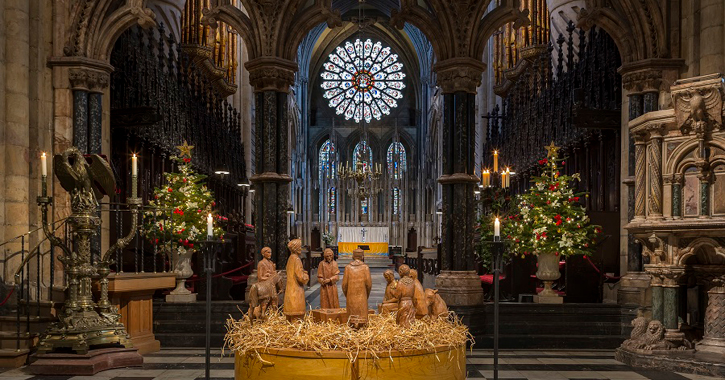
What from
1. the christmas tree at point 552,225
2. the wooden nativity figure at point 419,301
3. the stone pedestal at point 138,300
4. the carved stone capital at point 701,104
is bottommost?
the stone pedestal at point 138,300

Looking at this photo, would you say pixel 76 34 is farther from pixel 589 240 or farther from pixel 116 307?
pixel 589 240

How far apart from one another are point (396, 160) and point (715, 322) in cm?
3928

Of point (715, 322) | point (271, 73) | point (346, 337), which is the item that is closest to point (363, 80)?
point (271, 73)

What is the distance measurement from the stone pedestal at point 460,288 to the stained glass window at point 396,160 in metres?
36.2

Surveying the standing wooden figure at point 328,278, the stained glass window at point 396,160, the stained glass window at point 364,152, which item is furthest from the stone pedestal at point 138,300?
the stained glass window at point 396,160

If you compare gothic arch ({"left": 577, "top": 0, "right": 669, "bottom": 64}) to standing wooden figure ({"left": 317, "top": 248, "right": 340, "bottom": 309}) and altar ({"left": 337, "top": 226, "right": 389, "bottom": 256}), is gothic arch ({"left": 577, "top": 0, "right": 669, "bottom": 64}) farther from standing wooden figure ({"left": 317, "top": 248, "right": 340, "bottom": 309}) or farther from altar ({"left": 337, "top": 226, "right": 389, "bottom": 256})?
altar ({"left": 337, "top": 226, "right": 389, "bottom": 256})

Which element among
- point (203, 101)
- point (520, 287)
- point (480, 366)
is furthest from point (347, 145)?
point (480, 366)

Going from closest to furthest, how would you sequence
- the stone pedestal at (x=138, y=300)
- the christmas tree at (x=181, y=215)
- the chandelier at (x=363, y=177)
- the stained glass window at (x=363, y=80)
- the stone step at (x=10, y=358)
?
1. the stone step at (x=10, y=358)
2. the stone pedestal at (x=138, y=300)
3. the christmas tree at (x=181, y=215)
4. the chandelier at (x=363, y=177)
5. the stained glass window at (x=363, y=80)

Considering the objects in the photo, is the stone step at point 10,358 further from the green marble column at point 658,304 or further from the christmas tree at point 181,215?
the green marble column at point 658,304

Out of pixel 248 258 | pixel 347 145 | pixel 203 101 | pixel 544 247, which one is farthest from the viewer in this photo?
pixel 347 145

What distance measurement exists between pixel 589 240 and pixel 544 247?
696 millimetres

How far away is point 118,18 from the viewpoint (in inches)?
411

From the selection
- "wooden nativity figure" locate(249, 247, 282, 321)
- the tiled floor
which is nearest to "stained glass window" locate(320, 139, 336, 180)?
the tiled floor

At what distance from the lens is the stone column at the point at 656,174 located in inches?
322
